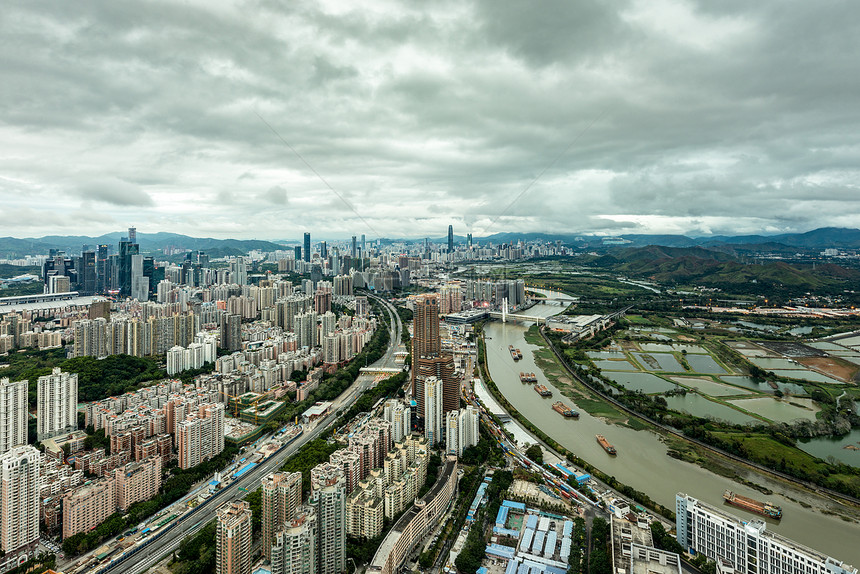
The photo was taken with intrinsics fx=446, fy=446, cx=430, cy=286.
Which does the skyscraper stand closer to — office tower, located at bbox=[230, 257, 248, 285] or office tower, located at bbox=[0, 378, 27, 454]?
office tower, located at bbox=[0, 378, 27, 454]

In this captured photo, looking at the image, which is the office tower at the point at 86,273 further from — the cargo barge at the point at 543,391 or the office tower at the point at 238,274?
the cargo barge at the point at 543,391

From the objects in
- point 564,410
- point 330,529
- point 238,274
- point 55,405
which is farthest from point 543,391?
point 238,274

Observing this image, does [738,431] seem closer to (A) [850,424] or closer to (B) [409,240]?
(A) [850,424]

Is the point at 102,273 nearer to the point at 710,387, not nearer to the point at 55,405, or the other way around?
the point at 55,405

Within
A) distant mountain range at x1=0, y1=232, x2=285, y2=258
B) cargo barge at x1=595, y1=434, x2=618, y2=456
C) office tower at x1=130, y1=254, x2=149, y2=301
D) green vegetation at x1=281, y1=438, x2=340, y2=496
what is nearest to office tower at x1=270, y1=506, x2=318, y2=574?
green vegetation at x1=281, y1=438, x2=340, y2=496

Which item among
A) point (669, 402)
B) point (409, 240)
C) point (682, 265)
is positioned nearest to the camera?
point (669, 402)

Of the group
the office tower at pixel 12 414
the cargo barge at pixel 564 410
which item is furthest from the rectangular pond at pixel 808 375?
the office tower at pixel 12 414

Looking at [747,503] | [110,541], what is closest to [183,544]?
[110,541]
